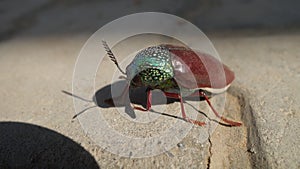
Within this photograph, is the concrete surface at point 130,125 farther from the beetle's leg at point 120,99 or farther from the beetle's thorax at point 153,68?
the beetle's thorax at point 153,68

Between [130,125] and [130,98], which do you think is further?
[130,98]

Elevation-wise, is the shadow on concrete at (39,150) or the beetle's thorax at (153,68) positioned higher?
the beetle's thorax at (153,68)

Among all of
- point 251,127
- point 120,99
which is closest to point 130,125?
point 120,99

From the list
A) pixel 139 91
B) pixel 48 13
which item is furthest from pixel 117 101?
pixel 48 13

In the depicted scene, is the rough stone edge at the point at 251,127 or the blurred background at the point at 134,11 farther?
the blurred background at the point at 134,11

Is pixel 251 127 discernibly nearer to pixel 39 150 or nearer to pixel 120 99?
pixel 120 99

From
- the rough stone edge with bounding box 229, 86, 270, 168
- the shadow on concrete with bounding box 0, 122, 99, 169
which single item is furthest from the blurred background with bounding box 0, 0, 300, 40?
the shadow on concrete with bounding box 0, 122, 99, 169

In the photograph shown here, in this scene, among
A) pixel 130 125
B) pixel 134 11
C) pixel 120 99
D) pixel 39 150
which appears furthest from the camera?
pixel 134 11

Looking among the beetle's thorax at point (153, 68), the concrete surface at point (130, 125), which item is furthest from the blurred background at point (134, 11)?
the beetle's thorax at point (153, 68)
